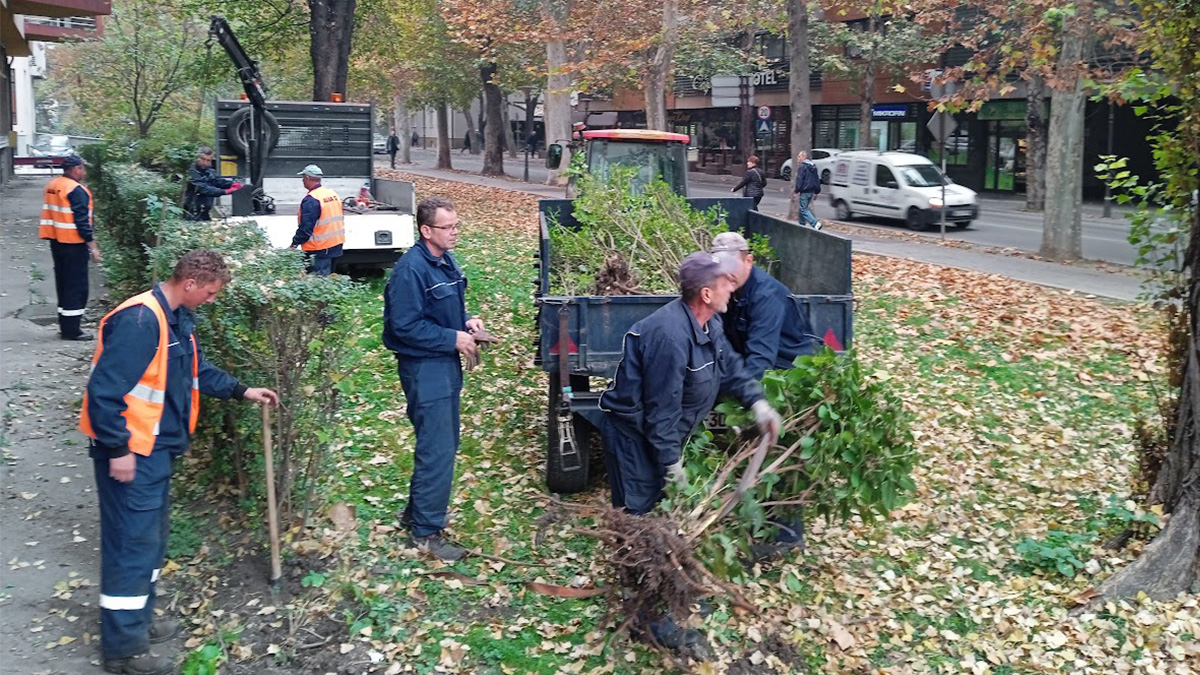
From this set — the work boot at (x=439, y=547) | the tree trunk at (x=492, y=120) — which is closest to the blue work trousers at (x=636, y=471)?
the work boot at (x=439, y=547)

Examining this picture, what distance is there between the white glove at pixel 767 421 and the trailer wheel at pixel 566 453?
1625mm

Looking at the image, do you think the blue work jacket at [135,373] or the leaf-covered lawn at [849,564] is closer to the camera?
the blue work jacket at [135,373]

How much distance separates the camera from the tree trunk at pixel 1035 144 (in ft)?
94.9

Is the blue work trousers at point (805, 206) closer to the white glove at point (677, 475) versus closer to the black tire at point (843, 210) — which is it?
the black tire at point (843, 210)

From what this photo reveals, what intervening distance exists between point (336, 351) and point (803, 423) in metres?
2.31

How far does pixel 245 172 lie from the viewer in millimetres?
14789

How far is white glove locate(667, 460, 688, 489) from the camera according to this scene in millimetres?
4688

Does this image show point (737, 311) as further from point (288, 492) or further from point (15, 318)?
point (15, 318)

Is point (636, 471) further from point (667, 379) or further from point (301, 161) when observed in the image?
point (301, 161)

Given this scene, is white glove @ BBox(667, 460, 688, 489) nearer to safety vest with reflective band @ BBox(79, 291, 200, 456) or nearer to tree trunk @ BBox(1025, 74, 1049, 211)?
safety vest with reflective band @ BBox(79, 291, 200, 456)

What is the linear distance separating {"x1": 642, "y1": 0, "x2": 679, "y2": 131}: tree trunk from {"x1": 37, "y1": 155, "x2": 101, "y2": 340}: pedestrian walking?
770 inches

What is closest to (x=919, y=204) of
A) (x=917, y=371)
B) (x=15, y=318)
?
(x=917, y=371)

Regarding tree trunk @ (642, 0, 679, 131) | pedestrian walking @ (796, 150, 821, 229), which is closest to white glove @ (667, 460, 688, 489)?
pedestrian walking @ (796, 150, 821, 229)

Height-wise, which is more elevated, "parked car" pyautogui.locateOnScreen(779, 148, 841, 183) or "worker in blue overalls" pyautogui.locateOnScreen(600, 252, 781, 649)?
"parked car" pyautogui.locateOnScreen(779, 148, 841, 183)
